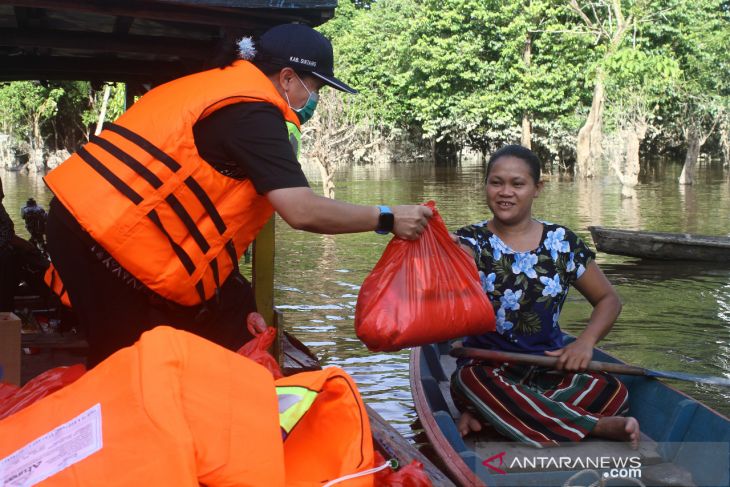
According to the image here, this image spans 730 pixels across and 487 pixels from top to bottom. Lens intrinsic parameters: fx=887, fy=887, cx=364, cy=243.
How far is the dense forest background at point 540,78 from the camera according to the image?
3019cm

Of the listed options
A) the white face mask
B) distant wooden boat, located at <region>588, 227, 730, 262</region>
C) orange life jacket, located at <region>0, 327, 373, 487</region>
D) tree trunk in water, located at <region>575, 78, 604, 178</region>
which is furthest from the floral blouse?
tree trunk in water, located at <region>575, 78, 604, 178</region>

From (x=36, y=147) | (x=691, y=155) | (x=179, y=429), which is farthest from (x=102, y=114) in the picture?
(x=36, y=147)

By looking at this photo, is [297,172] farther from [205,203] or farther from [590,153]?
[590,153]

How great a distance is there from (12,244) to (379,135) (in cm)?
4280

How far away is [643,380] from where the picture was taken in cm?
441

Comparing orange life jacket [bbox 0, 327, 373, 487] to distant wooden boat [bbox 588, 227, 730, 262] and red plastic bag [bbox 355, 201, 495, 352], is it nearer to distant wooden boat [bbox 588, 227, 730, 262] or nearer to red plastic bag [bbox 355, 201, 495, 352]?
red plastic bag [bbox 355, 201, 495, 352]

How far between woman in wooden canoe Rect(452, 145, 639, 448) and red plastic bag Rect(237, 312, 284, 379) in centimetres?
109

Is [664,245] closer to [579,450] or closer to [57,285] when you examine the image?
[579,450]

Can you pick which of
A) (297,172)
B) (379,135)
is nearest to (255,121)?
(297,172)

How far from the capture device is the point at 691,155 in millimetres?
30031

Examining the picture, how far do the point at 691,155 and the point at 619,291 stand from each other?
66.9ft

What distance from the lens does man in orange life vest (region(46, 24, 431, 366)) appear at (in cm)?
300

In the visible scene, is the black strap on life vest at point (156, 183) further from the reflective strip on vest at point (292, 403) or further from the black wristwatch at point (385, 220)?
the reflective strip on vest at point (292, 403)

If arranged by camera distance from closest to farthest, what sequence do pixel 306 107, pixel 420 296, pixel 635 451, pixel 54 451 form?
pixel 54 451, pixel 306 107, pixel 420 296, pixel 635 451
